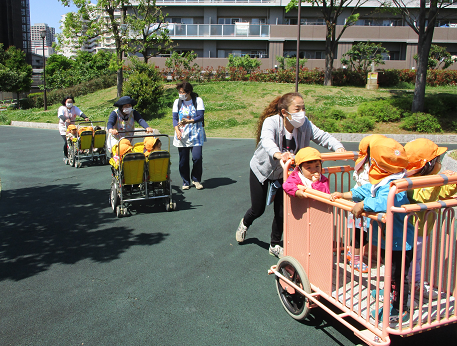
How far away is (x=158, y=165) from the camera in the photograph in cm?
652

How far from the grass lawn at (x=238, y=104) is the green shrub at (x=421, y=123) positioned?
1.15 ft

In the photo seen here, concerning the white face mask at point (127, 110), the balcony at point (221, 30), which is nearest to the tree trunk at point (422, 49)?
the white face mask at point (127, 110)

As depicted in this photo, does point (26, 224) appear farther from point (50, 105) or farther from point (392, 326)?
point (50, 105)

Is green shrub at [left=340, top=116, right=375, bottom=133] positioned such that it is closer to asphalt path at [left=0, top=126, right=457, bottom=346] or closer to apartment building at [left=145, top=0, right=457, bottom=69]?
asphalt path at [left=0, top=126, right=457, bottom=346]

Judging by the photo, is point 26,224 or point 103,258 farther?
point 26,224

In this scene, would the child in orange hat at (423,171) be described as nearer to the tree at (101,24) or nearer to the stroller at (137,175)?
the stroller at (137,175)

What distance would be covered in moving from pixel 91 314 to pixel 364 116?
651 inches

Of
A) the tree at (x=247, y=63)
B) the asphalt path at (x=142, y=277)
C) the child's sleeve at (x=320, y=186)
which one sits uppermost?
the tree at (x=247, y=63)

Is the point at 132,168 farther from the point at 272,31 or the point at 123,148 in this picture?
the point at 272,31

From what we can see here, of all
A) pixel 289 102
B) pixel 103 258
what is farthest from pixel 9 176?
pixel 289 102

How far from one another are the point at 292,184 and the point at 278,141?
0.99m

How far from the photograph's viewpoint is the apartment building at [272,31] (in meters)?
36.9

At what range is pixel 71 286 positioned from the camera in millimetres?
4152

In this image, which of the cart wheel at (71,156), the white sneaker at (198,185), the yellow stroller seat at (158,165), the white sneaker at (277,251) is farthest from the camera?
the cart wheel at (71,156)
